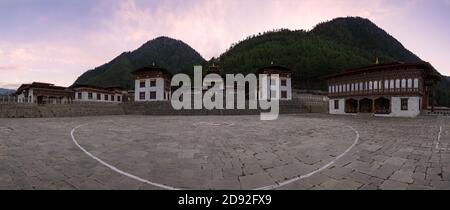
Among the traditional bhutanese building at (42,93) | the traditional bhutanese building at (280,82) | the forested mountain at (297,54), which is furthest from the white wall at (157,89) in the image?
the forested mountain at (297,54)

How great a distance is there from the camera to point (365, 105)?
37312 millimetres

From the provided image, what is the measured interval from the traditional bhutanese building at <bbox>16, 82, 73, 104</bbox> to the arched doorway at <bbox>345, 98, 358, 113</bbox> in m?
48.6

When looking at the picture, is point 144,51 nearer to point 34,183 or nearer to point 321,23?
point 321,23

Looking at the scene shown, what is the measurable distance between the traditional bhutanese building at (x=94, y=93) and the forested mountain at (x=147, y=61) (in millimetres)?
39275

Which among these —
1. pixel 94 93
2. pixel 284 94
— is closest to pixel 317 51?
pixel 284 94

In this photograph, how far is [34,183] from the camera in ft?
16.0

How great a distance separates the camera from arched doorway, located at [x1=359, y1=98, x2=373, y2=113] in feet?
120

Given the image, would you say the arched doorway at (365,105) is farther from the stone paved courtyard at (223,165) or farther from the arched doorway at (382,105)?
the stone paved courtyard at (223,165)

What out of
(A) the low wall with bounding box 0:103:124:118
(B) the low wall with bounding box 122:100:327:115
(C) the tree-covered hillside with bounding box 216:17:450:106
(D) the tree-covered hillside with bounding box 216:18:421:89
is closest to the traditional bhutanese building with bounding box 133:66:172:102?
(B) the low wall with bounding box 122:100:327:115

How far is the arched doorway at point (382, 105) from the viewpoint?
111 ft

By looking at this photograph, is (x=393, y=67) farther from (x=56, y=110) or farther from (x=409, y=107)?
(x=56, y=110)

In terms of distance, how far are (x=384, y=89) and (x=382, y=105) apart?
361cm
